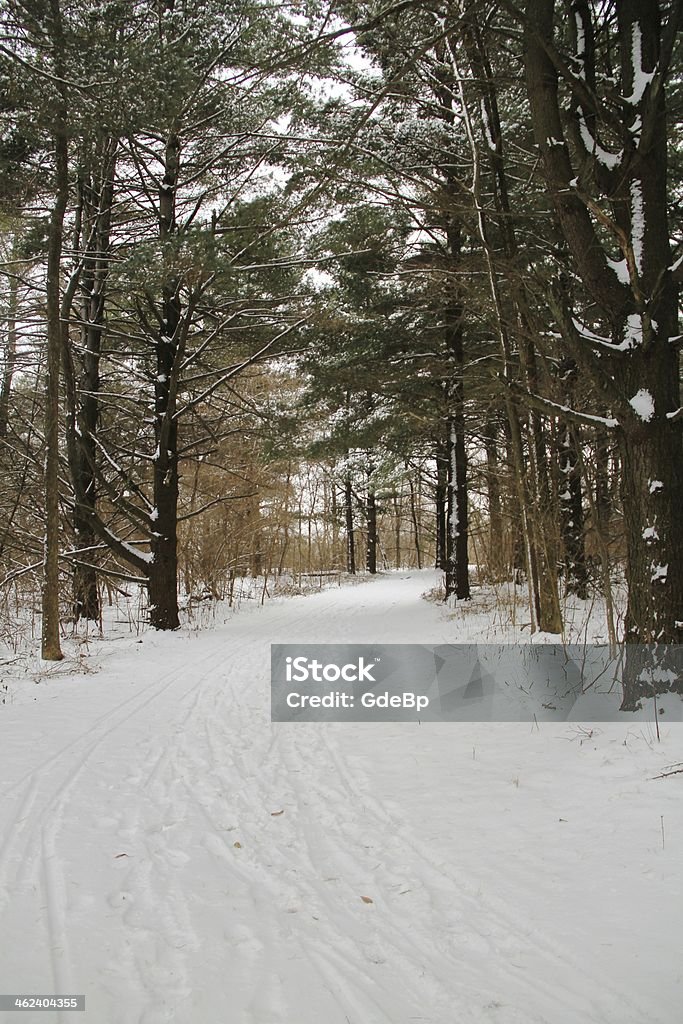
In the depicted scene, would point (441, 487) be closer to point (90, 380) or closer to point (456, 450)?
point (456, 450)

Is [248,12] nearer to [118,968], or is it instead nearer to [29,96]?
[29,96]

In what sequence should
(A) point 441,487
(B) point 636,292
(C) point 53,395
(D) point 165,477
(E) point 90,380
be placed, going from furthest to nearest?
1. (A) point 441,487
2. (E) point 90,380
3. (D) point 165,477
4. (C) point 53,395
5. (B) point 636,292

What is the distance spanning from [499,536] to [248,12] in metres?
7.52

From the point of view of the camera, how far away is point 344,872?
2.88 meters

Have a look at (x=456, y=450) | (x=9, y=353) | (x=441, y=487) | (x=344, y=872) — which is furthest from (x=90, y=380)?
(x=344, y=872)

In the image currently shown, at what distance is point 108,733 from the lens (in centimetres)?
509

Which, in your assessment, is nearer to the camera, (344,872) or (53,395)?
(344,872)

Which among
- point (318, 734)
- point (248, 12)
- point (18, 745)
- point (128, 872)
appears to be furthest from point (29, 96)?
point (128, 872)

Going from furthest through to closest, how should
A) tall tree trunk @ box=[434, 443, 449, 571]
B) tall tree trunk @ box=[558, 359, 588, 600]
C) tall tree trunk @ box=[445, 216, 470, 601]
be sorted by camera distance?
1. tall tree trunk @ box=[434, 443, 449, 571]
2. tall tree trunk @ box=[445, 216, 470, 601]
3. tall tree trunk @ box=[558, 359, 588, 600]

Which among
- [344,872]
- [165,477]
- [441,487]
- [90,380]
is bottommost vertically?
[344,872]

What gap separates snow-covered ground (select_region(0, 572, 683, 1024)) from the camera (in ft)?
6.78

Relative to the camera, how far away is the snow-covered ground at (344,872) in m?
2.07

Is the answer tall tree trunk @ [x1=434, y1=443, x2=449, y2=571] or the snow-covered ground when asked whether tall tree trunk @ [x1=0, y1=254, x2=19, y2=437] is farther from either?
tall tree trunk @ [x1=434, y1=443, x2=449, y2=571]

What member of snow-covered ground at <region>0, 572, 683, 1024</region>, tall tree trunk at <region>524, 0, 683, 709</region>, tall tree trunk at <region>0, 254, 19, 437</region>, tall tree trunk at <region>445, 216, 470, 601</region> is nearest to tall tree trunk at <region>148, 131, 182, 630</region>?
tall tree trunk at <region>0, 254, 19, 437</region>
